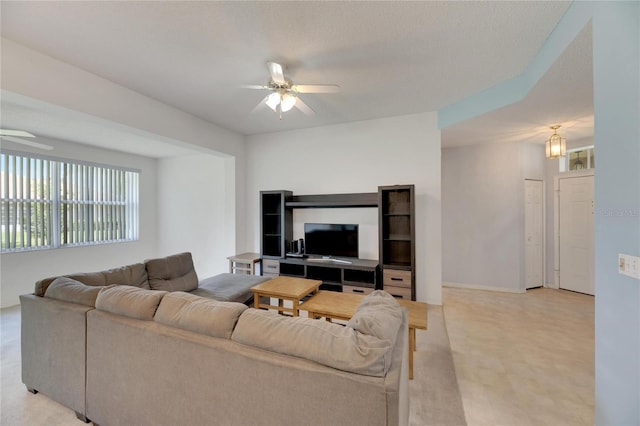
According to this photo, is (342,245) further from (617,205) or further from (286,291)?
(617,205)

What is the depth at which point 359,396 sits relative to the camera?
3.19ft

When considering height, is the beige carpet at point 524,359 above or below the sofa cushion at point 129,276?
below

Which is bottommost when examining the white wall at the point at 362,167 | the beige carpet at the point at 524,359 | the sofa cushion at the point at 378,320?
Result: the beige carpet at the point at 524,359

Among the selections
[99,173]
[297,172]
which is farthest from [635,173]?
[99,173]

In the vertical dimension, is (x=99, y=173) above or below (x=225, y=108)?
below

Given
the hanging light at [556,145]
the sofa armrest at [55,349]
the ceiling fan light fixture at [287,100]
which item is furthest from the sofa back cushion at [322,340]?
the hanging light at [556,145]

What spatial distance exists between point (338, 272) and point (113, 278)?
2702mm

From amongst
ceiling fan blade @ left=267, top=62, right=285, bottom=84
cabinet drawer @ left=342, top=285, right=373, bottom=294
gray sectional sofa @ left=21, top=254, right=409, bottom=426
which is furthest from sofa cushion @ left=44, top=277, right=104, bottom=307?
cabinet drawer @ left=342, top=285, right=373, bottom=294

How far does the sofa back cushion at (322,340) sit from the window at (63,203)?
Answer: 16.7ft

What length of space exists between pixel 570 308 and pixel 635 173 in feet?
11.4

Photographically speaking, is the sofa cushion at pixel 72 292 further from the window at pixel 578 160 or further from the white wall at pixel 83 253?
the window at pixel 578 160

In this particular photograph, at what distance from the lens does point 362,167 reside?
13.7ft

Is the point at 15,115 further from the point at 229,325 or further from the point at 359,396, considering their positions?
the point at 359,396

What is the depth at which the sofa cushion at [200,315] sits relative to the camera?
1.30 meters
